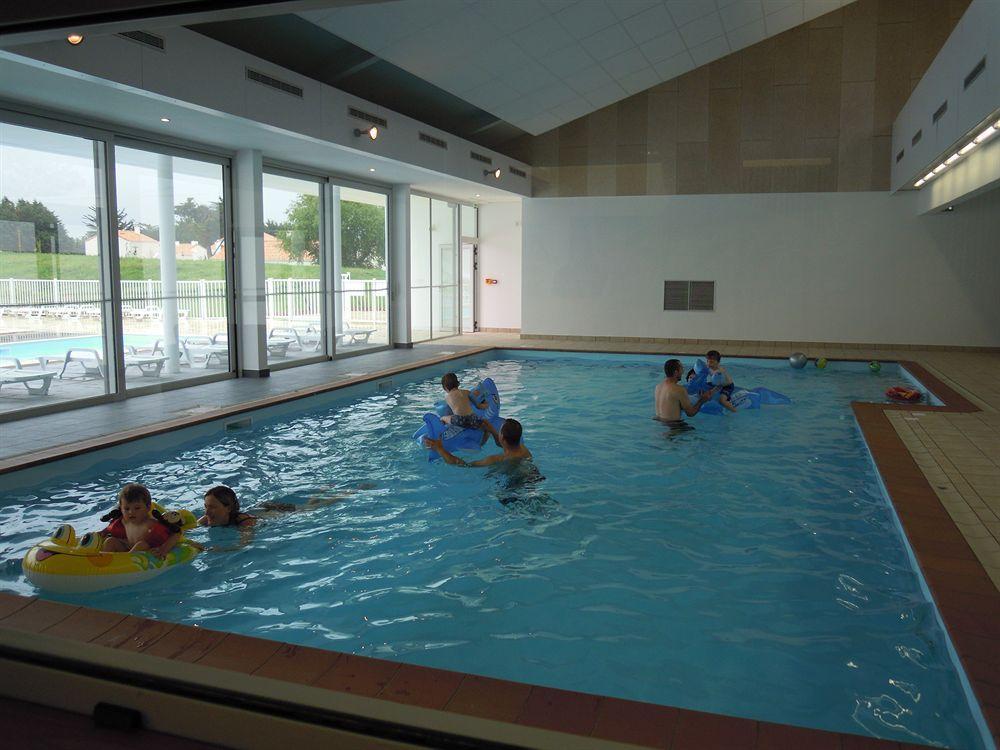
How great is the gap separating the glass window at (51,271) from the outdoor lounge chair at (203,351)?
1.21m

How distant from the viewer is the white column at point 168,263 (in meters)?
8.48

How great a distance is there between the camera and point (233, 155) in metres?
9.34

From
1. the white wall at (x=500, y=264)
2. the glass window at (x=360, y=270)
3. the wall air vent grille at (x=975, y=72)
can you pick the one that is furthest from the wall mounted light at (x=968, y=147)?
the white wall at (x=500, y=264)

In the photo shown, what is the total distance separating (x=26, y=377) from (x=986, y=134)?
8700 millimetres

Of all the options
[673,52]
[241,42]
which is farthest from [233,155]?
[673,52]

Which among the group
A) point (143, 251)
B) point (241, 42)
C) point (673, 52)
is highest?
point (673, 52)

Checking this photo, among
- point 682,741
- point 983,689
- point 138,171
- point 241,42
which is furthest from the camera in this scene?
point 138,171

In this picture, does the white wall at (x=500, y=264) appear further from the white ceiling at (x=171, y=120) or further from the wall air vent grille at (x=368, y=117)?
the wall air vent grille at (x=368, y=117)

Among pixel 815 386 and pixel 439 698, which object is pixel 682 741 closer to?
pixel 439 698

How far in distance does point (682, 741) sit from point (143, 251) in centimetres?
781

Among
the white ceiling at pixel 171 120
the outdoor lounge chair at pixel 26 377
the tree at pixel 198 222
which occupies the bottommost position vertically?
the outdoor lounge chair at pixel 26 377

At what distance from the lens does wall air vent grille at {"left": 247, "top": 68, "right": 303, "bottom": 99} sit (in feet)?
23.3

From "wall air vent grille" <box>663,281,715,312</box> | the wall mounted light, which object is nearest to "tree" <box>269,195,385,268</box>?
"wall air vent grille" <box>663,281,715,312</box>

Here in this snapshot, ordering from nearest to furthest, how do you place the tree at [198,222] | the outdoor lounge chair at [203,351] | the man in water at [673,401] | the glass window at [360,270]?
1. the man in water at [673,401]
2. the tree at [198,222]
3. the outdoor lounge chair at [203,351]
4. the glass window at [360,270]
